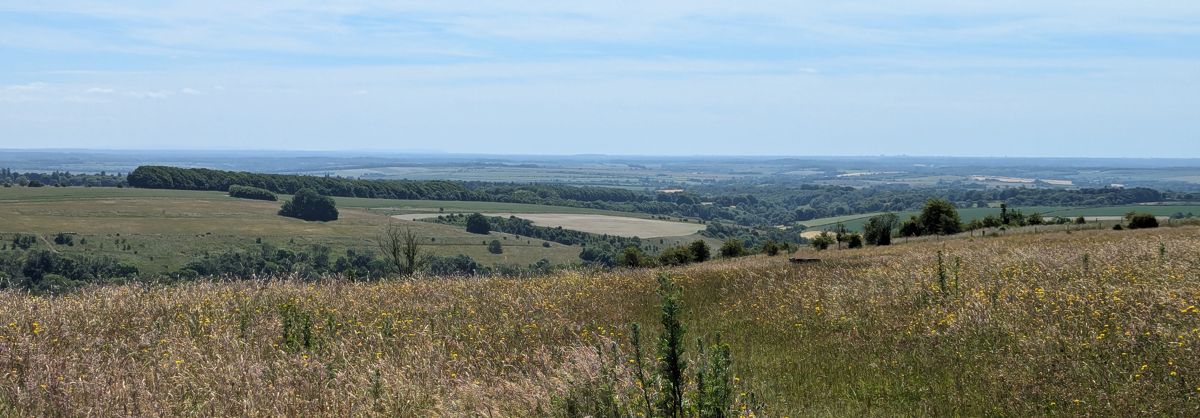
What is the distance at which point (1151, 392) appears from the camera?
295 inches

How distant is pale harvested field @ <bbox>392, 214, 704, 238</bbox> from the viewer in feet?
415

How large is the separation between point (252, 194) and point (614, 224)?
58.7 m

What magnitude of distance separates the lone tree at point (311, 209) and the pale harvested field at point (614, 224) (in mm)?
10207

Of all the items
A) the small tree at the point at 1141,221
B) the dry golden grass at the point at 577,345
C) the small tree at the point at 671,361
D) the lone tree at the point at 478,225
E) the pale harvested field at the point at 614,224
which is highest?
the small tree at the point at 671,361

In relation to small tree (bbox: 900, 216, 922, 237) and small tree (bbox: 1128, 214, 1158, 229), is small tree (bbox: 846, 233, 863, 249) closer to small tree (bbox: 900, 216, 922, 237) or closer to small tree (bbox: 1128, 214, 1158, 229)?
small tree (bbox: 900, 216, 922, 237)

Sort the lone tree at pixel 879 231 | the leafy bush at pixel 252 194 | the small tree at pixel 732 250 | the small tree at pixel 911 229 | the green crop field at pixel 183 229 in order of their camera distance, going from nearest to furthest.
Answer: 1. the lone tree at pixel 879 231
2. the small tree at pixel 732 250
3. the small tree at pixel 911 229
4. the green crop field at pixel 183 229
5. the leafy bush at pixel 252 194

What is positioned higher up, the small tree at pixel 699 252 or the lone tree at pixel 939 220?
the lone tree at pixel 939 220

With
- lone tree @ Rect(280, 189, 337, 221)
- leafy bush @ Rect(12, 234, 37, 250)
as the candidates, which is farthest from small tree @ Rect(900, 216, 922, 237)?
lone tree @ Rect(280, 189, 337, 221)

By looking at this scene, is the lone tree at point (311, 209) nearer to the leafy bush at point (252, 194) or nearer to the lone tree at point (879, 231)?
the leafy bush at point (252, 194)

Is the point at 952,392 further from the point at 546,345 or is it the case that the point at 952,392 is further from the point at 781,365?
the point at 546,345

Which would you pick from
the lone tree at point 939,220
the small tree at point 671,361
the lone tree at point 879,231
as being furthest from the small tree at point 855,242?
the small tree at point 671,361

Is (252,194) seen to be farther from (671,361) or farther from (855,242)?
(671,361)

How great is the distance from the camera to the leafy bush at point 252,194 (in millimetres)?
139375

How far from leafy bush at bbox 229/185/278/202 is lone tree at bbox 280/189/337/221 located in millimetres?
19835
